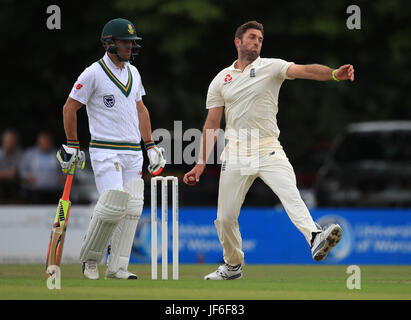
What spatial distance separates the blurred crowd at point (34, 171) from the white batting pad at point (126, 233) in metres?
6.15

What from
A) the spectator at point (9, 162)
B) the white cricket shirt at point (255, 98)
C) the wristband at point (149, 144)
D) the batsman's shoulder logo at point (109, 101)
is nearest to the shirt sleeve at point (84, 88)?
the batsman's shoulder logo at point (109, 101)

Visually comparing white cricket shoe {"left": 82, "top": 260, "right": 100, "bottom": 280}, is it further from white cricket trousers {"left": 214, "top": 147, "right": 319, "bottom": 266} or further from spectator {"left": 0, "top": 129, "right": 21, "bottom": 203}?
spectator {"left": 0, "top": 129, "right": 21, "bottom": 203}

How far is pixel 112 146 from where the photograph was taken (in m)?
7.89

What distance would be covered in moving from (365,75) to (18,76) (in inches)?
226

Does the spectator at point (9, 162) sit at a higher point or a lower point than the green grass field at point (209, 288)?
higher

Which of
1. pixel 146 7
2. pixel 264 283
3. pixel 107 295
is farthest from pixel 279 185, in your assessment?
pixel 146 7

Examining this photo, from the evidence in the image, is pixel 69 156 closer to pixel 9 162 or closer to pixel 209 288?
pixel 209 288

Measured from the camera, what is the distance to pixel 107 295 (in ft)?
21.8

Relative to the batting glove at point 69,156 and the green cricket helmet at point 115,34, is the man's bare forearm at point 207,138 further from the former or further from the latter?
the batting glove at point 69,156

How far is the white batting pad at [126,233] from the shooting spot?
26.2 ft

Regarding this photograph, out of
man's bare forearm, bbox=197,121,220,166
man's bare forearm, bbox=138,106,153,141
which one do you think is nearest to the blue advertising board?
man's bare forearm, bbox=138,106,153,141
